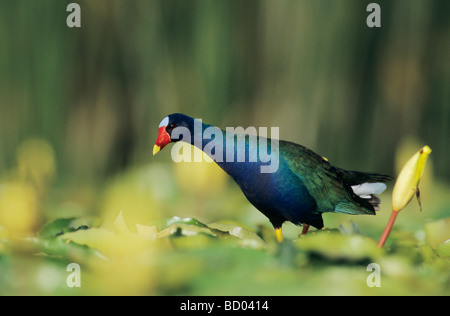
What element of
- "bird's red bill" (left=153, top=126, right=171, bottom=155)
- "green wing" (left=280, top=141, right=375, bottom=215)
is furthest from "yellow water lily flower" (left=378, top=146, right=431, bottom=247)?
"bird's red bill" (left=153, top=126, right=171, bottom=155)

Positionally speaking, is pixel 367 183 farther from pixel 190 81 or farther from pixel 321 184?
pixel 190 81

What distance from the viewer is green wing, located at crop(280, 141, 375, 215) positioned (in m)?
1.48

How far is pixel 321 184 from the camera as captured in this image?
1.50m

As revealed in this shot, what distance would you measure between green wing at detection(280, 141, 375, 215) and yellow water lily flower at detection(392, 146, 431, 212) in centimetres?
32

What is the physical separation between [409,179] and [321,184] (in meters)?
0.39

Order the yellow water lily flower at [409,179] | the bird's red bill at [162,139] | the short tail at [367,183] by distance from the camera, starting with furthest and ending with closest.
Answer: the short tail at [367,183] → the bird's red bill at [162,139] → the yellow water lily flower at [409,179]

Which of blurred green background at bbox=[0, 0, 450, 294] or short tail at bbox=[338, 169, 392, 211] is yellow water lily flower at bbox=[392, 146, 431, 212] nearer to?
short tail at bbox=[338, 169, 392, 211]

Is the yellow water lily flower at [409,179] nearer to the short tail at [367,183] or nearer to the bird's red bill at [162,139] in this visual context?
the short tail at [367,183]

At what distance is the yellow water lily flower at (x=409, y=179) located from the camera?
1.11 metres

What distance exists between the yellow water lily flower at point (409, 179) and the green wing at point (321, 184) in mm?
323

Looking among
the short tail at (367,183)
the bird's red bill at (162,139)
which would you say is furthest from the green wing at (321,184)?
the bird's red bill at (162,139)

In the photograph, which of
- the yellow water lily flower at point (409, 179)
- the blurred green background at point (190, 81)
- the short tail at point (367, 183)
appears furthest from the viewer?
the blurred green background at point (190, 81)

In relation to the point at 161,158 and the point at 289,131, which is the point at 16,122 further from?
the point at 289,131

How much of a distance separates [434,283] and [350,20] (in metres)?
1.37
